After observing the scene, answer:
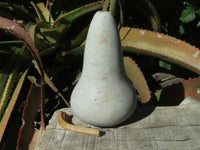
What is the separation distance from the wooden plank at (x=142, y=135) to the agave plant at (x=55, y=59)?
0.14m

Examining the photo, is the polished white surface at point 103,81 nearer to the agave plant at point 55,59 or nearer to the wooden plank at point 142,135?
the wooden plank at point 142,135

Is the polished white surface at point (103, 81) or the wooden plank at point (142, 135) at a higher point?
the polished white surface at point (103, 81)

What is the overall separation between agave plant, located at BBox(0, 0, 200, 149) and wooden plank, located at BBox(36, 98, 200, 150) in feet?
0.45

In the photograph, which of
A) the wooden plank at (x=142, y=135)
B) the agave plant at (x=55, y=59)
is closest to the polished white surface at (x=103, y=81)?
the wooden plank at (x=142, y=135)

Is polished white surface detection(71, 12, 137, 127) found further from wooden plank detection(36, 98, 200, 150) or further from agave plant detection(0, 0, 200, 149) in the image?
agave plant detection(0, 0, 200, 149)

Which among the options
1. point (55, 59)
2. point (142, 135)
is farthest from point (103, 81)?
point (55, 59)

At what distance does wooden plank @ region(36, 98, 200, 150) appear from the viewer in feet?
2.25

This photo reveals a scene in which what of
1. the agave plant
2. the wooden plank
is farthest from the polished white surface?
the agave plant

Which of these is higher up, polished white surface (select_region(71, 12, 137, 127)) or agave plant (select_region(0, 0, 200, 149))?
polished white surface (select_region(71, 12, 137, 127))

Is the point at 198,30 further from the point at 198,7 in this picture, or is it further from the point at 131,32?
the point at 131,32

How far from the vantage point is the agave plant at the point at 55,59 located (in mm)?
973

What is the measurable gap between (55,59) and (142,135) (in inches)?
30.7

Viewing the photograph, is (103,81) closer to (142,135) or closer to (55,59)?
(142,135)

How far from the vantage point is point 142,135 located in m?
0.73
